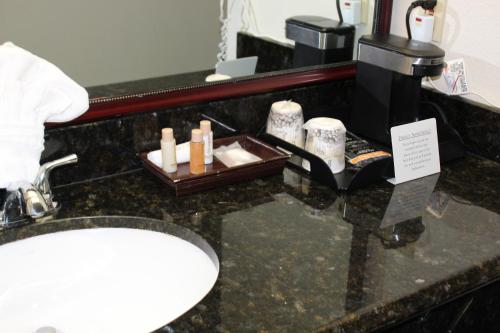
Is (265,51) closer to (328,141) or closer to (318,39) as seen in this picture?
(318,39)

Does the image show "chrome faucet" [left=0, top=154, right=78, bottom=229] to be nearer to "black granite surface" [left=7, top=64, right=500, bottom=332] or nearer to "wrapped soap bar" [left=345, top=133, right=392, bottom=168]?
"black granite surface" [left=7, top=64, right=500, bottom=332]

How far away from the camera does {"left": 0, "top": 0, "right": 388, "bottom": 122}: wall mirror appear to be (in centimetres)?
105

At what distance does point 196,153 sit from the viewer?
3.70 feet

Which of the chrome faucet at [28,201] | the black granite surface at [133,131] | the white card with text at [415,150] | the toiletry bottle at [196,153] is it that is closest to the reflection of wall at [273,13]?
the black granite surface at [133,131]

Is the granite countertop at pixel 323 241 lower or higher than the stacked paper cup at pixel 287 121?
lower

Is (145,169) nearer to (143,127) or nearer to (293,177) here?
(143,127)

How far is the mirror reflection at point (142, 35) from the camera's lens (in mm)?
1049

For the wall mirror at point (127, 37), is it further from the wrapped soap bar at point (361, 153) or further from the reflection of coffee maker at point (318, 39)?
the wrapped soap bar at point (361, 153)

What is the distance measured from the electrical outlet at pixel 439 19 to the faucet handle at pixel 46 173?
0.85m

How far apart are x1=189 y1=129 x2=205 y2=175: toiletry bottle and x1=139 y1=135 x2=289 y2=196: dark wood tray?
0.01 metres

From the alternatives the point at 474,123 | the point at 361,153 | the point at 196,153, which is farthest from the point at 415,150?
the point at 196,153

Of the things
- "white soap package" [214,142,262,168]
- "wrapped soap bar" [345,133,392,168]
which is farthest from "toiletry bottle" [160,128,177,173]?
"wrapped soap bar" [345,133,392,168]

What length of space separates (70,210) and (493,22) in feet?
3.04

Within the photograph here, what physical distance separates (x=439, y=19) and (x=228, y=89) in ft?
1.67
